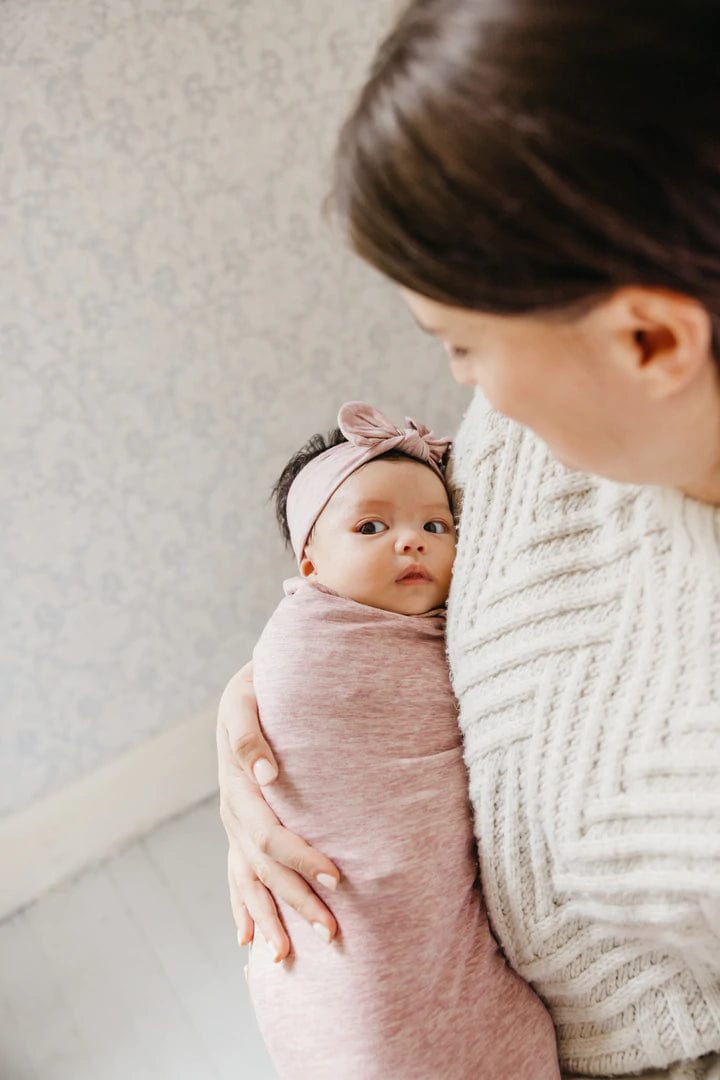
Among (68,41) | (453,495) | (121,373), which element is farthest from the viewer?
(121,373)

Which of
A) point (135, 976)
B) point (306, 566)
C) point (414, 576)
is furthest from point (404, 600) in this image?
point (135, 976)

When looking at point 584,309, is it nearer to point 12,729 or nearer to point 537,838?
point 537,838

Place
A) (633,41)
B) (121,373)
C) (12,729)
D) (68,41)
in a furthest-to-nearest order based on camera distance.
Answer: (12,729)
(121,373)
(68,41)
(633,41)

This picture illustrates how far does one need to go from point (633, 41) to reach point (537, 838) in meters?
0.57

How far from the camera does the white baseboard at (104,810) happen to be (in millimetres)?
1662

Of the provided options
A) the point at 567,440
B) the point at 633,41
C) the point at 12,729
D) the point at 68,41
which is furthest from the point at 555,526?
the point at 12,729

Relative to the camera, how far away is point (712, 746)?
640mm

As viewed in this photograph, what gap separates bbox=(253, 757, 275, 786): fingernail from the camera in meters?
0.86

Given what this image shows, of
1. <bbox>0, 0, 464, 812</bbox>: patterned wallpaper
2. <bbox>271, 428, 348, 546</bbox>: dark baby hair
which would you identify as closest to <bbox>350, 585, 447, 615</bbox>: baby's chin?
<bbox>271, 428, 348, 546</bbox>: dark baby hair

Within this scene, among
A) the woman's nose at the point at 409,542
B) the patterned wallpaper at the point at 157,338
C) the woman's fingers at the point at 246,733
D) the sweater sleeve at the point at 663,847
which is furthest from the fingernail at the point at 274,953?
→ the patterned wallpaper at the point at 157,338

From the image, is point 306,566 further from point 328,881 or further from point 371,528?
point 328,881

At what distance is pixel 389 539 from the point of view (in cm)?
97

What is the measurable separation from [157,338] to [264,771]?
85cm

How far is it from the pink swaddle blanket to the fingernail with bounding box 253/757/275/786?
0.01 meters
